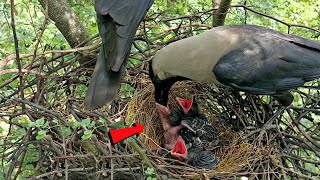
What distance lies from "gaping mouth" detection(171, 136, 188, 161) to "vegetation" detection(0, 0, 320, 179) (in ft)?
0.20

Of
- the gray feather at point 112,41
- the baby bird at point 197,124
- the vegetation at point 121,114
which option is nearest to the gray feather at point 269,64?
the vegetation at point 121,114

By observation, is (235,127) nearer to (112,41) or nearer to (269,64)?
(269,64)

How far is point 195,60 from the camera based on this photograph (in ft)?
10.5

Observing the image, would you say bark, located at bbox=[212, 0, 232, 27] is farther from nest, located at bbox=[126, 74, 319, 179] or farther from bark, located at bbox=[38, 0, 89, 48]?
bark, located at bbox=[38, 0, 89, 48]

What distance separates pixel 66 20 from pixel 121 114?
0.65 meters

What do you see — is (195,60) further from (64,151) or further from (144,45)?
(64,151)

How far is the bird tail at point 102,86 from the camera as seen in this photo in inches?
114

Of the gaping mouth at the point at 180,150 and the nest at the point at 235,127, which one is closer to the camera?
the nest at the point at 235,127

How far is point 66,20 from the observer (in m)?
3.24

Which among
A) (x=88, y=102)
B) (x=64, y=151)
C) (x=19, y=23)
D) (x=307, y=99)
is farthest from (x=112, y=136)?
(x=19, y=23)

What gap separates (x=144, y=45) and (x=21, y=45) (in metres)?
0.87

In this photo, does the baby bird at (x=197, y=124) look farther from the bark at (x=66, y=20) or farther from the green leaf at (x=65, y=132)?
the green leaf at (x=65, y=132)

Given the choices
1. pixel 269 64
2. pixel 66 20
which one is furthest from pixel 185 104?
pixel 66 20

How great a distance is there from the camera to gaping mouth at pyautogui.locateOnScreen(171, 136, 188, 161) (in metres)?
3.09
